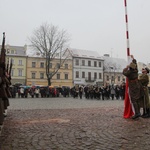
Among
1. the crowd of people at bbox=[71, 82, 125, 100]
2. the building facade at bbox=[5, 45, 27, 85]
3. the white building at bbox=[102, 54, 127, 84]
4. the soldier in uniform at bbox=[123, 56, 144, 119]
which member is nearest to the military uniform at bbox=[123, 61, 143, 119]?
the soldier in uniform at bbox=[123, 56, 144, 119]

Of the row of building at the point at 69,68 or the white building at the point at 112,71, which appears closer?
the row of building at the point at 69,68

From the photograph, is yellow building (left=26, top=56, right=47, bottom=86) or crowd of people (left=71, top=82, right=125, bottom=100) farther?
yellow building (left=26, top=56, right=47, bottom=86)

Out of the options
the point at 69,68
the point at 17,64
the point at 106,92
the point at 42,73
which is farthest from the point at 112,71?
the point at 106,92

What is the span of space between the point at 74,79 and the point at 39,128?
189 feet

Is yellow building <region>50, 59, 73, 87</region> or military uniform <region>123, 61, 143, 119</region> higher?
yellow building <region>50, 59, 73, 87</region>

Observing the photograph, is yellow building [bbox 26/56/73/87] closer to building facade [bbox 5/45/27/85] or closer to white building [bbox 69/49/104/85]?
building facade [bbox 5/45/27/85]

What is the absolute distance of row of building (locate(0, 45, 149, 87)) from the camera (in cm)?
5762

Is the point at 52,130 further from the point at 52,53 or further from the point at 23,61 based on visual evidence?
the point at 23,61

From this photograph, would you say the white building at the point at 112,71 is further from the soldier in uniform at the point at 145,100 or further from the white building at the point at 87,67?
the soldier in uniform at the point at 145,100

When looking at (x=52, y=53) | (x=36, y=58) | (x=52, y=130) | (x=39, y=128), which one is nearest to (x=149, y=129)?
(x=52, y=130)

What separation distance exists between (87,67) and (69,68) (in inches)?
257

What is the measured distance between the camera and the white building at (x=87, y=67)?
209 ft

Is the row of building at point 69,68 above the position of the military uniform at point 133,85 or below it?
above

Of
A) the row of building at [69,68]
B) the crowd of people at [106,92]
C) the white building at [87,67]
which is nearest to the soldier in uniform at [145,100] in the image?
the crowd of people at [106,92]
